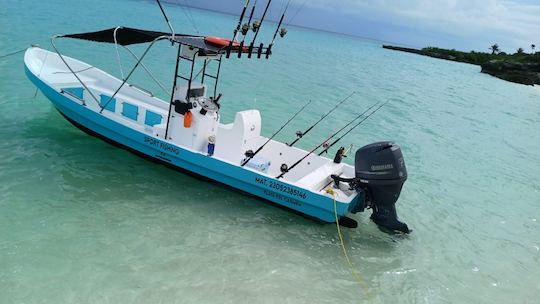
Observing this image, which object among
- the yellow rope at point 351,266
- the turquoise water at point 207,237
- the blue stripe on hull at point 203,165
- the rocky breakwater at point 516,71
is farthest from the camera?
the rocky breakwater at point 516,71

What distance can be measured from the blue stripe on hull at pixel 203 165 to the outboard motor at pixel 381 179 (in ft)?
1.40

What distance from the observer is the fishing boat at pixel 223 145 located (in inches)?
327

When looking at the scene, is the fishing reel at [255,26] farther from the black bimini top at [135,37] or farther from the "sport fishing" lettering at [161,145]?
the "sport fishing" lettering at [161,145]

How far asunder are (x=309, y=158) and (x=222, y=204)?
2534 millimetres

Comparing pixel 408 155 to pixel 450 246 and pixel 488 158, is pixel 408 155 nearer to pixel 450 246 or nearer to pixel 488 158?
pixel 488 158

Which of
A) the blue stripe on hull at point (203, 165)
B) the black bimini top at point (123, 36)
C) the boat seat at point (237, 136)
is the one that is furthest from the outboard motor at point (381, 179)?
the black bimini top at point (123, 36)

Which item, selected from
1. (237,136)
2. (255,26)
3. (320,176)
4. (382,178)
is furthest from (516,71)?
(237,136)

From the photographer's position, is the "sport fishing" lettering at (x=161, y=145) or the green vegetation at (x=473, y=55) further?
the green vegetation at (x=473, y=55)

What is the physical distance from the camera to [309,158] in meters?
10.0

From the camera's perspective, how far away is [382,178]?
8.12m

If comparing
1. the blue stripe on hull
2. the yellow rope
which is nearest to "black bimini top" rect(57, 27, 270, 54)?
the blue stripe on hull

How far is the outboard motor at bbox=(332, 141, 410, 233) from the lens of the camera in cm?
803

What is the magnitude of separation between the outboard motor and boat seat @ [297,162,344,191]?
0.67m

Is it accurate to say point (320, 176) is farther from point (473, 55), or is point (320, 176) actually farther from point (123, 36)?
point (473, 55)
